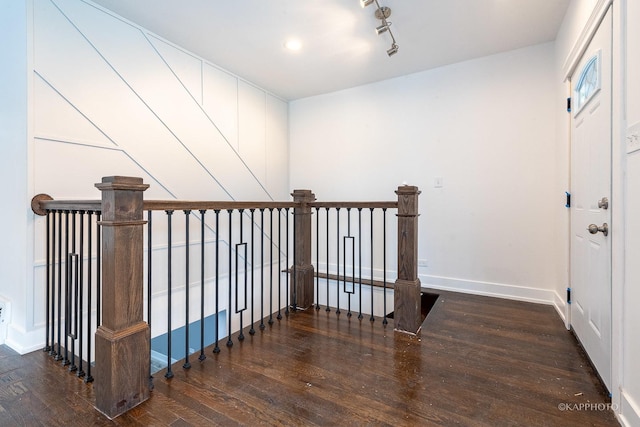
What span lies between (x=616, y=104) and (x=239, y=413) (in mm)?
2285

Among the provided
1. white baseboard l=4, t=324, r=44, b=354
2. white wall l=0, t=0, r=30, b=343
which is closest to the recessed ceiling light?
white wall l=0, t=0, r=30, b=343

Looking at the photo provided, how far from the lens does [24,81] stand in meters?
2.07

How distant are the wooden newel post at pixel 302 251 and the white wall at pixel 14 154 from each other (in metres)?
1.89

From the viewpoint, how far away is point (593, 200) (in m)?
1.85

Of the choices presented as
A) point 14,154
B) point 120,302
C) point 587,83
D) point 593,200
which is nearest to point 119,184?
point 120,302

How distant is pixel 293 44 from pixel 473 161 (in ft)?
7.15

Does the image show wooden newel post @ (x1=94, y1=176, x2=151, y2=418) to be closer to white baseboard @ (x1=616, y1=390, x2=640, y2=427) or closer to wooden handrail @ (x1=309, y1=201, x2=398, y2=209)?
wooden handrail @ (x1=309, y1=201, x2=398, y2=209)

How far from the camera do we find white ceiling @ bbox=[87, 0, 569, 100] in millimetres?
2408

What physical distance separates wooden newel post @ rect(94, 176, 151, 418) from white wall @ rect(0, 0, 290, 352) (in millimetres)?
1149

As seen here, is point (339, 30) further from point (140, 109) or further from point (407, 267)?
point (407, 267)

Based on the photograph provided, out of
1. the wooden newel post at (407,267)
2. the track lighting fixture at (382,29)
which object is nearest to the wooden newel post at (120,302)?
the wooden newel post at (407,267)

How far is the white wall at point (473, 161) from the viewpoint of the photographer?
2998mm

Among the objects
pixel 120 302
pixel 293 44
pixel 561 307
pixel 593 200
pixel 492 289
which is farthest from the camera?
pixel 492 289

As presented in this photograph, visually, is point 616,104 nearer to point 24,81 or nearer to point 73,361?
point 73,361
